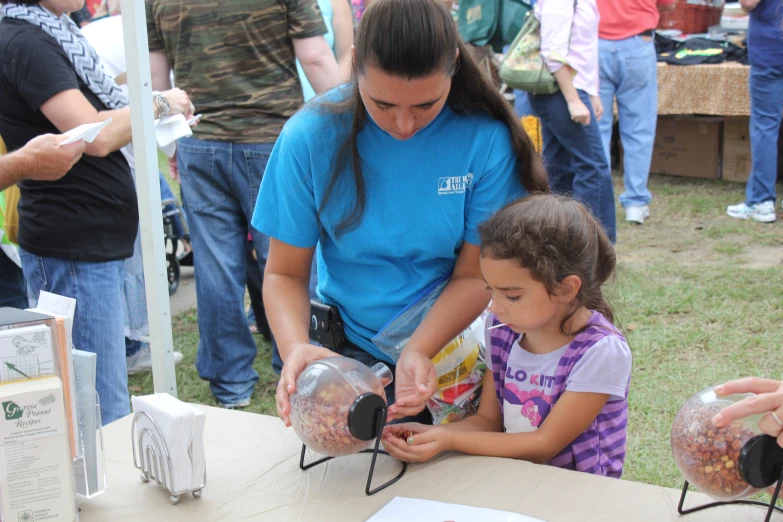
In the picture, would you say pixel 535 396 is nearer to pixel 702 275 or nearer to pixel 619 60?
pixel 702 275

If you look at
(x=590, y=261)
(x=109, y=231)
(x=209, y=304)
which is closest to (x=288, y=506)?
(x=590, y=261)

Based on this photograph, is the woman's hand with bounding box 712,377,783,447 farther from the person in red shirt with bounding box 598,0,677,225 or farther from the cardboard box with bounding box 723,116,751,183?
the cardboard box with bounding box 723,116,751,183

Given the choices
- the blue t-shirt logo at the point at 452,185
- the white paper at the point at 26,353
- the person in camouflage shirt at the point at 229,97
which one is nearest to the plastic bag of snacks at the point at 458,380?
the blue t-shirt logo at the point at 452,185

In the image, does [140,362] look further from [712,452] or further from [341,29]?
[712,452]

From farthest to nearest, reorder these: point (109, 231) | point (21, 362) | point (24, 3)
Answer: point (109, 231) < point (24, 3) < point (21, 362)

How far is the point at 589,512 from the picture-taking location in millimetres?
1265

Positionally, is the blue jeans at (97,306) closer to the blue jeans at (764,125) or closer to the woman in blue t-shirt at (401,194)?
the woman in blue t-shirt at (401,194)

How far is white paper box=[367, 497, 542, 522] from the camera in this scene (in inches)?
49.1

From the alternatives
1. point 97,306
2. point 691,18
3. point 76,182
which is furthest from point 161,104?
point 691,18

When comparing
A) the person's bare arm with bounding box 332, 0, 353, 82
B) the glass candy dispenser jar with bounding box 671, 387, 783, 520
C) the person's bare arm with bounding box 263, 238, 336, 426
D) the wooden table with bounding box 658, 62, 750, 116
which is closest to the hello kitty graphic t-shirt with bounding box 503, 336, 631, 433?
the glass candy dispenser jar with bounding box 671, 387, 783, 520

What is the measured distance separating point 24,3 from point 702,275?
11.6 feet

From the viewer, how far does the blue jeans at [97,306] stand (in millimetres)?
2271

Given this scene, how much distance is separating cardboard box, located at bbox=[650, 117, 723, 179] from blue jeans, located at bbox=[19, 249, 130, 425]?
5200 millimetres

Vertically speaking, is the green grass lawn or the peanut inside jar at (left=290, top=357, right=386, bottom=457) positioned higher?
the peanut inside jar at (left=290, top=357, right=386, bottom=457)
